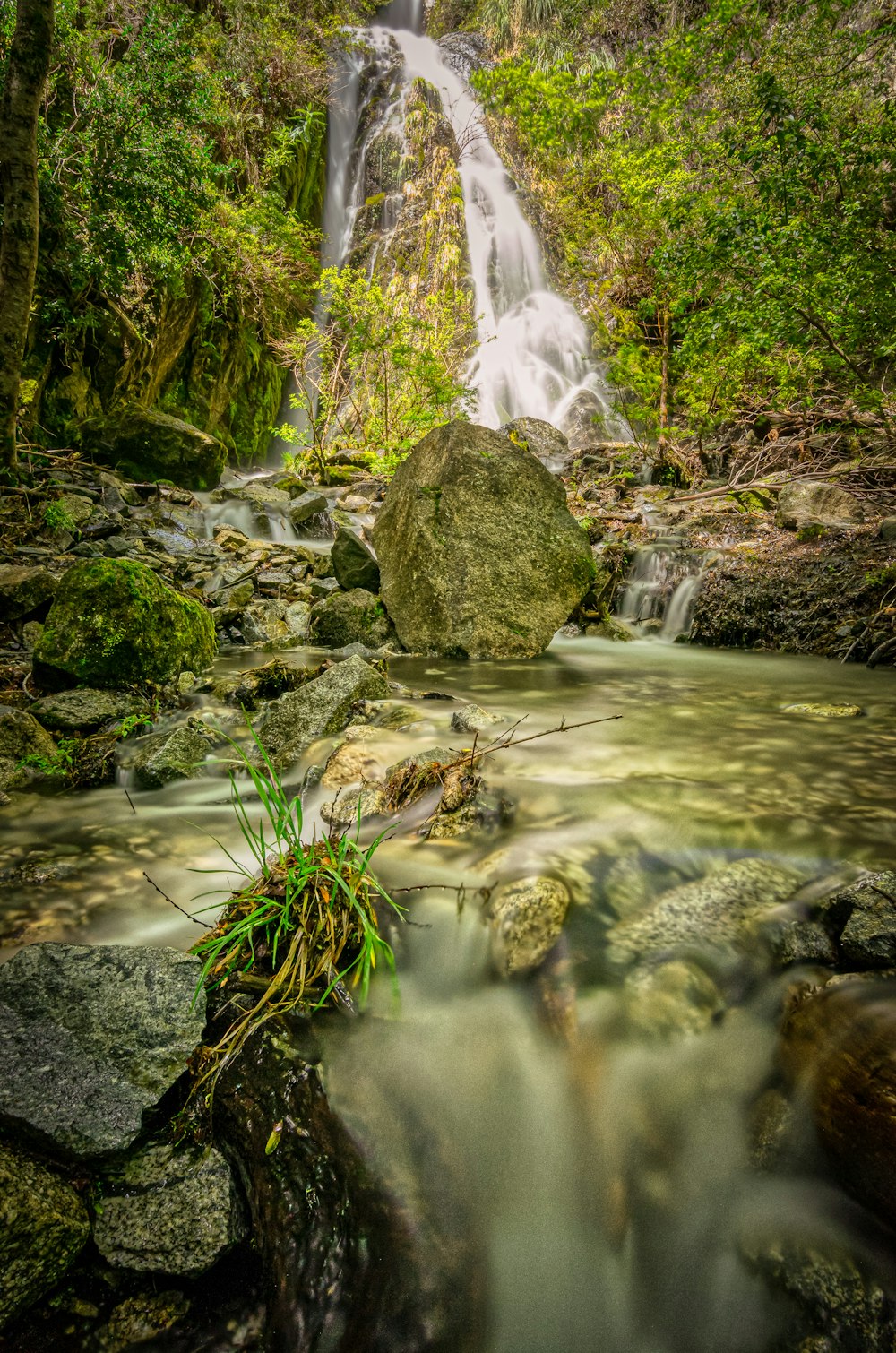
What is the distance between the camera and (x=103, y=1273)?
3.61 feet

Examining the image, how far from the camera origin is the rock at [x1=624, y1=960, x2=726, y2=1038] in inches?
62.3

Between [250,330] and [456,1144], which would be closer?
[456,1144]

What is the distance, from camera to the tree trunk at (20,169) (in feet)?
13.2

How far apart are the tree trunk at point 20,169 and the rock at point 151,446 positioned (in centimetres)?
607

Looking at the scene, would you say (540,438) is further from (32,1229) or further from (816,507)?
(32,1229)

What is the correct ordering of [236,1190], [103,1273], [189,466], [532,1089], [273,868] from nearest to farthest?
1. [103,1273]
2. [236,1190]
3. [532,1089]
4. [273,868]
5. [189,466]

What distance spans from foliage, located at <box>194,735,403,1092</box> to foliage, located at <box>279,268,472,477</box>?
11310 millimetres

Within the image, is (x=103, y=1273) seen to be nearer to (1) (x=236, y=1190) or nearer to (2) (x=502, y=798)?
(1) (x=236, y=1190)

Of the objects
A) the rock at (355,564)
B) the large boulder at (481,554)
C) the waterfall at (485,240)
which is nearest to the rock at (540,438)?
the waterfall at (485,240)

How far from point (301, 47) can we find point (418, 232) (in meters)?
7.19

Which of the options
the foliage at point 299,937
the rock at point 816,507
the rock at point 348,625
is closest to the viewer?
the foliage at point 299,937

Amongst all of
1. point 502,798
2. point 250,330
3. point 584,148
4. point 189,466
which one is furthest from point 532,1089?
point 584,148

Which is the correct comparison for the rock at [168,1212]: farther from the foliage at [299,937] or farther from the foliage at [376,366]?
the foliage at [376,366]

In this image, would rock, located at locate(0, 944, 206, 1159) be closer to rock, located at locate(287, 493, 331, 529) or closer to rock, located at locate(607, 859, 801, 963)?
rock, located at locate(607, 859, 801, 963)
